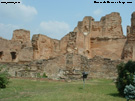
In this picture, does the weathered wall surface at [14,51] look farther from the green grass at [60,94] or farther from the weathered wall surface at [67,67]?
the green grass at [60,94]

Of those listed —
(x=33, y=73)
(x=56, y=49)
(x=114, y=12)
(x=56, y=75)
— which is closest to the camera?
(x=33, y=73)

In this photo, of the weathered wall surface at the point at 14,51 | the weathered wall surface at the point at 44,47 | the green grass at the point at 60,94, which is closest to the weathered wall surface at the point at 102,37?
the weathered wall surface at the point at 44,47

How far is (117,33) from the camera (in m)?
34.8

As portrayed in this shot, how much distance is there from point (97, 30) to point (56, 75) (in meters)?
15.9

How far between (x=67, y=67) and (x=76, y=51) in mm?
5197

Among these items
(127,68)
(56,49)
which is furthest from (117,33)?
(127,68)

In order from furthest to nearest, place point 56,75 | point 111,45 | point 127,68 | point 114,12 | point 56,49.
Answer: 1. point 114,12
2. point 56,49
3. point 111,45
4. point 56,75
5. point 127,68

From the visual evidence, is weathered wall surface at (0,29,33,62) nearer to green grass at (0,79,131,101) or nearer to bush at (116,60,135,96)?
green grass at (0,79,131,101)

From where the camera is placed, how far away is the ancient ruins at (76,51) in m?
21.3

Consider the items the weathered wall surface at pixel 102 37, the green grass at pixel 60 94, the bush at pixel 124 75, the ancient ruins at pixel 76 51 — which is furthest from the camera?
the weathered wall surface at pixel 102 37

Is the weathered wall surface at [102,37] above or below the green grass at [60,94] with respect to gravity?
above

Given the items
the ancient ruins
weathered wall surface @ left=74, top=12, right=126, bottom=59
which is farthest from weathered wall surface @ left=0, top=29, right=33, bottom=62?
weathered wall surface @ left=74, top=12, right=126, bottom=59

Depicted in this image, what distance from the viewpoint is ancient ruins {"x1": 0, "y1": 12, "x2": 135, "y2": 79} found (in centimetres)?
2133

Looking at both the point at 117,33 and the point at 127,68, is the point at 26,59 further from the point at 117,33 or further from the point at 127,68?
the point at 127,68
